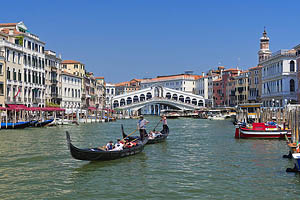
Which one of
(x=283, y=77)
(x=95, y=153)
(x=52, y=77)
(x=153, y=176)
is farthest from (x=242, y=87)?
(x=153, y=176)

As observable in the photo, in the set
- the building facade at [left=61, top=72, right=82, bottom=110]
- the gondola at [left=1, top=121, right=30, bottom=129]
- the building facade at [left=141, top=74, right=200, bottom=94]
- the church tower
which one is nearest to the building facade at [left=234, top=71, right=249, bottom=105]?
the church tower

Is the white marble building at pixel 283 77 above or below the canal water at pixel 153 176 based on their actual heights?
above

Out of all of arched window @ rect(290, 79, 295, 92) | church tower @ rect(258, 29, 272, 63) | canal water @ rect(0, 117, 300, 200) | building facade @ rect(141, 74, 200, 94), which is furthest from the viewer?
building facade @ rect(141, 74, 200, 94)

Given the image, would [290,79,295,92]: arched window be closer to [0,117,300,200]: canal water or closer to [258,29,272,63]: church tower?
[258,29,272,63]: church tower

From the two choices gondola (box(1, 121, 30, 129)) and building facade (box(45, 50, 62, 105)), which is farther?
building facade (box(45, 50, 62, 105))

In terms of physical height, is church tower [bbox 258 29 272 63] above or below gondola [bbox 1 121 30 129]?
above

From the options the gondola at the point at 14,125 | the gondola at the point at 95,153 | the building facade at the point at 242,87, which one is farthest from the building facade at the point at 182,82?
the gondola at the point at 95,153

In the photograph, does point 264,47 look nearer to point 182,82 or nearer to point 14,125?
point 182,82

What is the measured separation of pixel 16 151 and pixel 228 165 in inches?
242

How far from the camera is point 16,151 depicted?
1259 cm

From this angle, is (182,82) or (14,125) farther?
(182,82)

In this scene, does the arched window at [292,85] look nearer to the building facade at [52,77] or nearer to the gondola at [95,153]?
the building facade at [52,77]

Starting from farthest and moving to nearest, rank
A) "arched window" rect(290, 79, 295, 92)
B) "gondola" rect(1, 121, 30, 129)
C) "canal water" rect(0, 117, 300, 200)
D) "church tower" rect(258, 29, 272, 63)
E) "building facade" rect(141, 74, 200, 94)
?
1. "building facade" rect(141, 74, 200, 94)
2. "church tower" rect(258, 29, 272, 63)
3. "arched window" rect(290, 79, 295, 92)
4. "gondola" rect(1, 121, 30, 129)
5. "canal water" rect(0, 117, 300, 200)

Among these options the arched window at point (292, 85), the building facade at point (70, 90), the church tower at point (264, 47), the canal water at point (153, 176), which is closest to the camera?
the canal water at point (153, 176)
